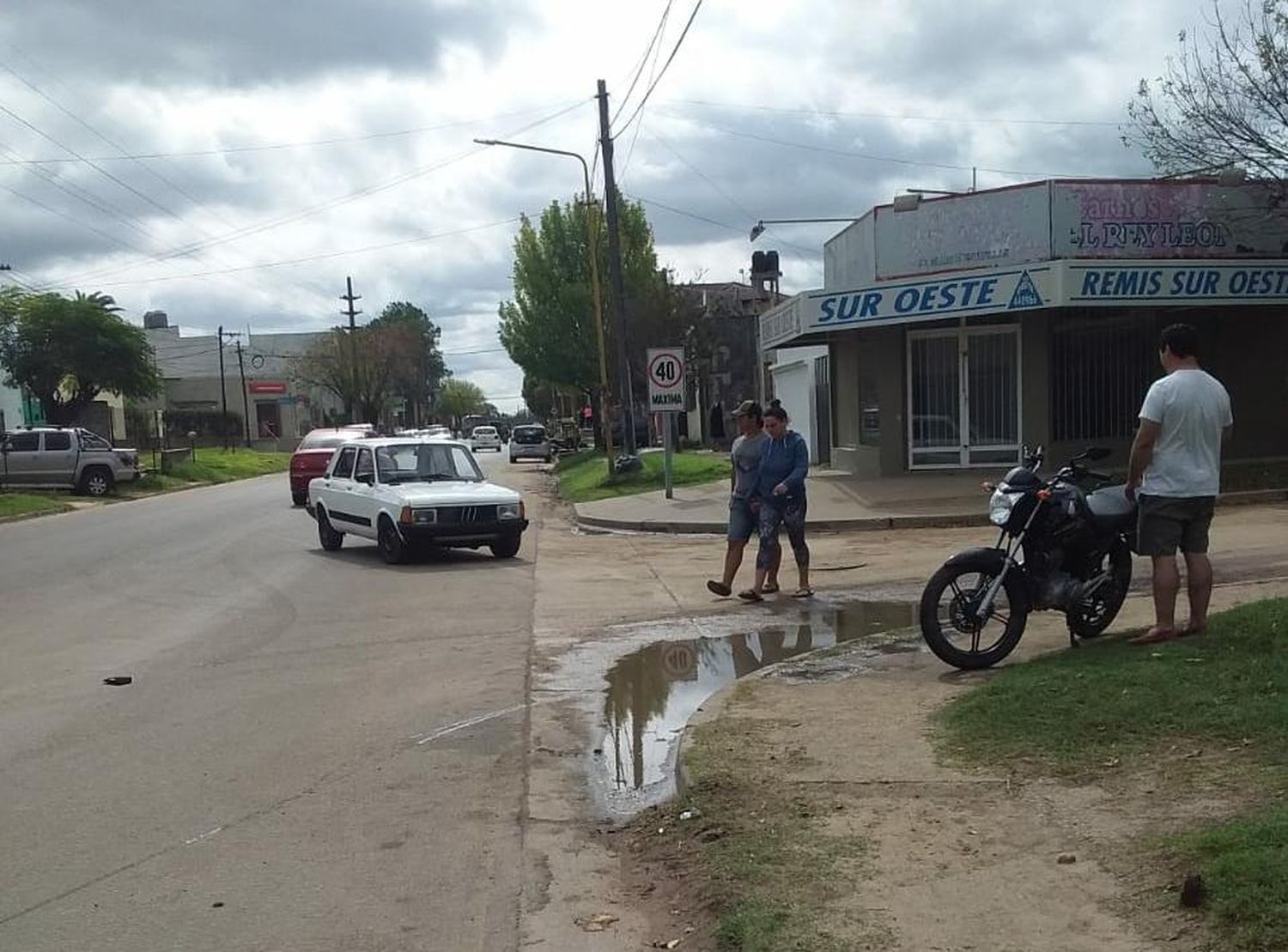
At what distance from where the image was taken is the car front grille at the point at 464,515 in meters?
14.8

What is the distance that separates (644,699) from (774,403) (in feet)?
13.2

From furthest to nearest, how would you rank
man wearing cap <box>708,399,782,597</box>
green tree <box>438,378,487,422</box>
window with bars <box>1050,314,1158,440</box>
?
green tree <box>438,378,487,422</box>, window with bars <box>1050,314,1158,440</box>, man wearing cap <box>708,399,782,597</box>

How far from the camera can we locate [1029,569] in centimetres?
736

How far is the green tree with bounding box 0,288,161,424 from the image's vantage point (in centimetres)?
4575

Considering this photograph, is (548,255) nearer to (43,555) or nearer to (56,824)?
(43,555)

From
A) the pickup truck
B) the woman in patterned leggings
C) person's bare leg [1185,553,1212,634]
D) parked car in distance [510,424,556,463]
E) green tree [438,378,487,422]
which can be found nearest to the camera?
person's bare leg [1185,553,1212,634]

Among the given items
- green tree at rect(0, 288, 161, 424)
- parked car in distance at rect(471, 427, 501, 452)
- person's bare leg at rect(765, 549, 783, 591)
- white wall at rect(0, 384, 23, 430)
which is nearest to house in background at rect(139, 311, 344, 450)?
parked car in distance at rect(471, 427, 501, 452)

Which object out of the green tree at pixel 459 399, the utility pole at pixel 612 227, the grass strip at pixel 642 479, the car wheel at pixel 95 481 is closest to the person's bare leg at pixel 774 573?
the grass strip at pixel 642 479

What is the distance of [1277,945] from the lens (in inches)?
128

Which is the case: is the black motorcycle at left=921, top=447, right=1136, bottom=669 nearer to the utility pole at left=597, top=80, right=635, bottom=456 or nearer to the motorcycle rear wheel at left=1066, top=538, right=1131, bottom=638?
the motorcycle rear wheel at left=1066, top=538, right=1131, bottom=638

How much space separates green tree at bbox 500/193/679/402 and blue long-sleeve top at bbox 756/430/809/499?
31.8m

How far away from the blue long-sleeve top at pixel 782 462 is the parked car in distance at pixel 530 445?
42.2m

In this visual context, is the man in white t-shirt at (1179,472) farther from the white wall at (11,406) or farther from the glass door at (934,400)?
the white wall at (11,406)

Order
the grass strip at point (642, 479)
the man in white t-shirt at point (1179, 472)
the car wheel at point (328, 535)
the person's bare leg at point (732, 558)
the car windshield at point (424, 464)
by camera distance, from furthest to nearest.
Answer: the grass strip at point (642, 479) < the car wheel at point (328, 535) < the car windshield at point (424, 464) < the person's bare leg at point (732, 558) < the man in white t-shirt at point (1179, 472)
